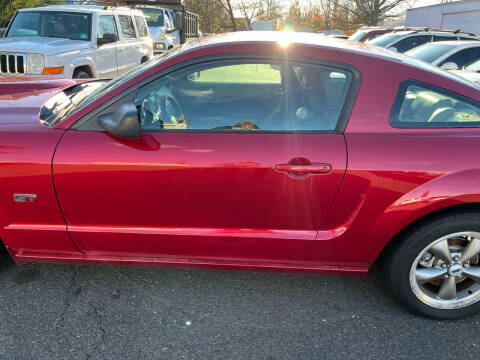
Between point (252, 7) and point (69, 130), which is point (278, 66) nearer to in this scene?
point (69, 130)

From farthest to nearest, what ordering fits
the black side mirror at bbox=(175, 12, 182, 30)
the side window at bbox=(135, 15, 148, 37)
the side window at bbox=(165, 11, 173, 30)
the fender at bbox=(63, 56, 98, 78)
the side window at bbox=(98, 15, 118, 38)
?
the black side mirror at bbox=(175, 12, 182, 30), the side window at bbox=(165, 11, 173, 30), the side window at bbox=(135, 15, 148, 37), the side window at bbox=(98, 15, 118, 38), the fender at bbox=(63, 56, 98, 78)

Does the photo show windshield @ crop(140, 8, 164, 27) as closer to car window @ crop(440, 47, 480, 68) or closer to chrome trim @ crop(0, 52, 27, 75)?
chrome trim @ crop(0, 52, 27, 75)

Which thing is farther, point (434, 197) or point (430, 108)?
point (430, 108)

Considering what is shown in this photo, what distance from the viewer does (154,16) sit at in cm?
1359

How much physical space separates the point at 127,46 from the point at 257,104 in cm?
722

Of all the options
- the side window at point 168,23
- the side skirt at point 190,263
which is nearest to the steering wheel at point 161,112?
the side skirt at point 190,263

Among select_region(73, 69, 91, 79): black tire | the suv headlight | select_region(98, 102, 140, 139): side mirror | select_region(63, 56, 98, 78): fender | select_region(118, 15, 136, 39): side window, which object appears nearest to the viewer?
select_region(98, 102, 140, 139): side mirror

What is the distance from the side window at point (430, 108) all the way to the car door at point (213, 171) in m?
0.31

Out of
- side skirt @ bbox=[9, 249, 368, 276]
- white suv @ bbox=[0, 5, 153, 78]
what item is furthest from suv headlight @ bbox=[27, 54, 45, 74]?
side skirt @ bbox=[9, 249, 368, 276]

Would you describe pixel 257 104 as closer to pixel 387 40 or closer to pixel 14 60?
pixel 14 60

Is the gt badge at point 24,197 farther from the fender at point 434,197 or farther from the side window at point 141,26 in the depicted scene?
the side window at point 141,26

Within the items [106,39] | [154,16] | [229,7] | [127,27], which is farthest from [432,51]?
[229,7]

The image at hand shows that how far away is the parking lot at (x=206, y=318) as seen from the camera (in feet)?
6.71

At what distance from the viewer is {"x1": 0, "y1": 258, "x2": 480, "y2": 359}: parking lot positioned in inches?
80.5
